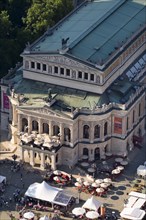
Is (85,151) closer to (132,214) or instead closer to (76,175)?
(76,175)

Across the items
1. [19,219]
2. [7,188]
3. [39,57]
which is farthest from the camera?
[39,57]

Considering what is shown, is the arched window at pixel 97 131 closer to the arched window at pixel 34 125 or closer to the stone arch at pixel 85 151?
the stone arch at pixel 85 151

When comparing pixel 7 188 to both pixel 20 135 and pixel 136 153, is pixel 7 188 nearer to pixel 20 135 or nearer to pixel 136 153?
pixel 20 135

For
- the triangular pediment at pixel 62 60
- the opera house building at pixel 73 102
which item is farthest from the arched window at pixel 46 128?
the triangular pediment at pixel 62 60

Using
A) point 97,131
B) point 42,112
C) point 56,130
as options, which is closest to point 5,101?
point 42,112

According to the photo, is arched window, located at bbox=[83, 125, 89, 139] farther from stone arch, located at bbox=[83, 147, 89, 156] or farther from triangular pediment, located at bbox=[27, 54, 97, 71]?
triangular pediment, located at bbox=[27, 54, 97, 71]

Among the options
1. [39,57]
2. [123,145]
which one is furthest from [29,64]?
[123,145]
